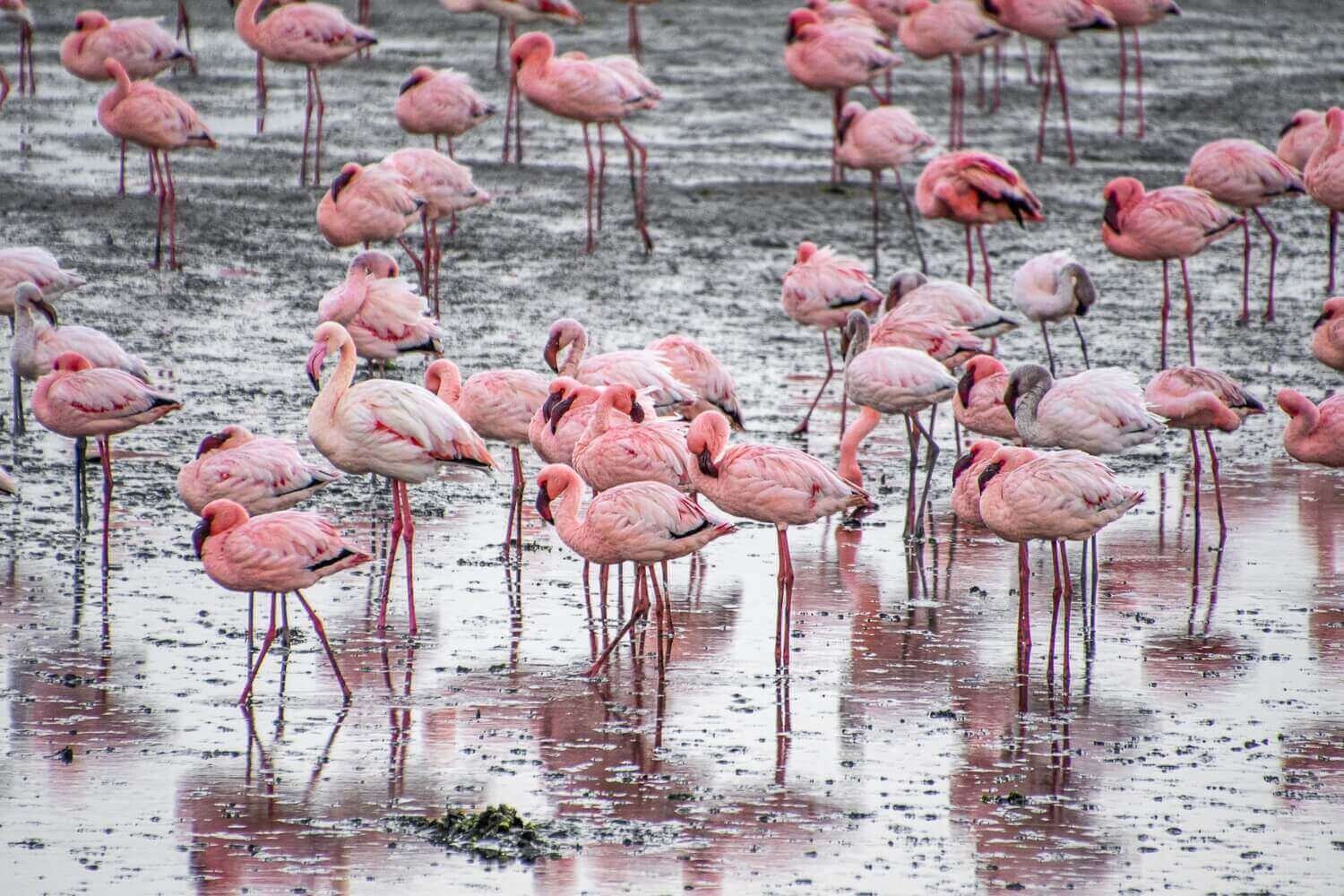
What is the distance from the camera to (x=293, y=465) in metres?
8.17

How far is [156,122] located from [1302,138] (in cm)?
899

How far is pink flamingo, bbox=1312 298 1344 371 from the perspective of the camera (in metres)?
10.6

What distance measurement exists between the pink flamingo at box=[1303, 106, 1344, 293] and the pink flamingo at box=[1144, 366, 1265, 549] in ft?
13.5

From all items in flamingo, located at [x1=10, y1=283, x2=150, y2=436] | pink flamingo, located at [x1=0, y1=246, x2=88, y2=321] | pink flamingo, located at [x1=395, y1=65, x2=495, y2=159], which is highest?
pink flamingo, located at [x1=395, y1=65, x2=495, y2=159]

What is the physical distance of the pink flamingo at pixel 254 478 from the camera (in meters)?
8.03

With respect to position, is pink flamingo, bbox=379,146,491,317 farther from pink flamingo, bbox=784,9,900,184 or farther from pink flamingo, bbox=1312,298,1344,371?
pink flamingo, bbox=1312,298,1344,371

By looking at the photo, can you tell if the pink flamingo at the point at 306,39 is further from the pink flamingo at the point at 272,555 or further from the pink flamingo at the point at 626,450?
the pink flamingo at the point at 272,555

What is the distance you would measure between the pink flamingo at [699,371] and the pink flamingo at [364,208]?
11.2ft

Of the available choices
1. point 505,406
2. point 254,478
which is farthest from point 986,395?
point 254,478

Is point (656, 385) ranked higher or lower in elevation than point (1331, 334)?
lower

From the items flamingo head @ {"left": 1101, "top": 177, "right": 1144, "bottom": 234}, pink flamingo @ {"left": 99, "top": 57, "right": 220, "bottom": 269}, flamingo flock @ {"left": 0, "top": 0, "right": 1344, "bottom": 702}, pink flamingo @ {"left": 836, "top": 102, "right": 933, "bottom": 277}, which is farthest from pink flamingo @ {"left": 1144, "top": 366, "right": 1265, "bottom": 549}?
pink flamingo @ {"left": 99, "top": 57, "right": 220, "bottom": 269}

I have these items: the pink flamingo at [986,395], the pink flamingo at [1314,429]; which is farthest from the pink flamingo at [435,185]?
the pink flamingo at [1314,429]

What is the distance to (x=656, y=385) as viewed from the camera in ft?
29.8

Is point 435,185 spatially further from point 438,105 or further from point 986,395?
point 986,395
